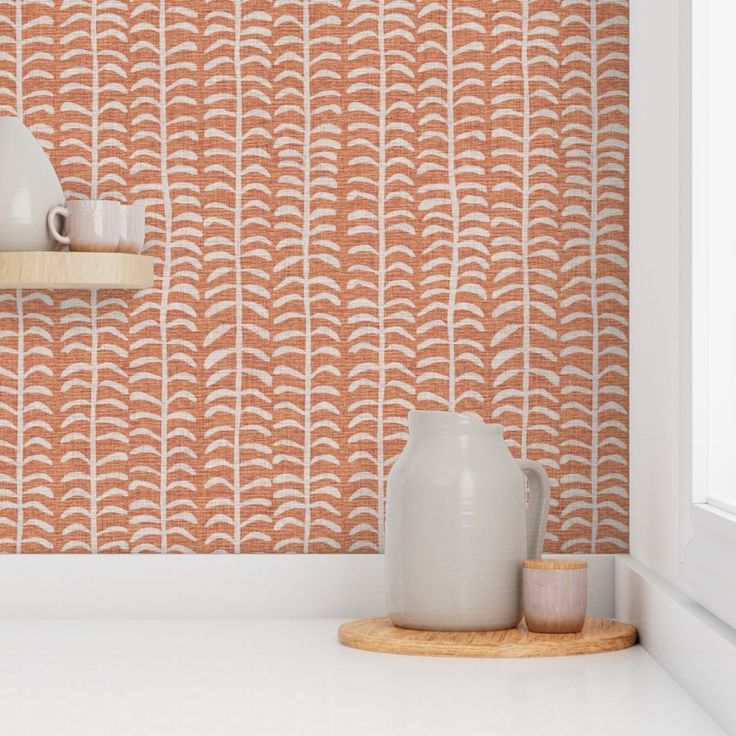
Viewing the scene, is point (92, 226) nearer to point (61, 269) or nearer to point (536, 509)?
point (61, 269)

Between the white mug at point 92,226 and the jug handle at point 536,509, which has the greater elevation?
the white mug at point 92,226

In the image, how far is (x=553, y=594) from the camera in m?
1.38

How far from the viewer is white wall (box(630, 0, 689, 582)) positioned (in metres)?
1.29

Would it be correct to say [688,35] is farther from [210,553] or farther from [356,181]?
[210,553]

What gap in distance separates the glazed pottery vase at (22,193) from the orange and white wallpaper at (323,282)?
100 mm

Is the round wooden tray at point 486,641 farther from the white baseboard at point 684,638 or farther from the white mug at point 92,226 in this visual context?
the white mug at point 92,226

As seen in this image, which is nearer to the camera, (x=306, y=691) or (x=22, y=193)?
(x=306, y=691)

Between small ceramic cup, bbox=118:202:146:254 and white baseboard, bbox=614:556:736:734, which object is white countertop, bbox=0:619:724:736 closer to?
white baseboard, bbox=614:556:736:734

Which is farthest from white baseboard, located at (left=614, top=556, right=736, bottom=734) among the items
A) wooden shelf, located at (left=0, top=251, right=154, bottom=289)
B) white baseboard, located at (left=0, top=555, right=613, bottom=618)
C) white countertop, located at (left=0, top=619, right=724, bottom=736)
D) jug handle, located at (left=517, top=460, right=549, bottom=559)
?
wooden shelf, located at (left=0, top=251, right=154, bottom=289)

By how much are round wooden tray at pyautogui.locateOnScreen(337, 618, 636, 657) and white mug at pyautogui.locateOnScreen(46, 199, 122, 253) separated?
1.91 feet


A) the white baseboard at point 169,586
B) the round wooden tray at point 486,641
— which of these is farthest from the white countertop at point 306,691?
the white baseboard at point 169,586

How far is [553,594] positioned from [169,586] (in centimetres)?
55

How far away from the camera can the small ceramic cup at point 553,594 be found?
1.38 metres

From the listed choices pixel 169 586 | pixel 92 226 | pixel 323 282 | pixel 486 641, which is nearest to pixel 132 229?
pixel 92 226
